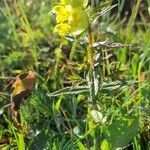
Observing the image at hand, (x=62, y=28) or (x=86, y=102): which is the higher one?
(x=62, y=28)

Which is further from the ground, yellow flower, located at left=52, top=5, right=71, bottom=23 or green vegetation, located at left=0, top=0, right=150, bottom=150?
yellow flower, located at left=52, top=5, right=71, bottom=23

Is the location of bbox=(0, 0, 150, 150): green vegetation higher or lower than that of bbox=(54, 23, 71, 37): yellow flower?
lower

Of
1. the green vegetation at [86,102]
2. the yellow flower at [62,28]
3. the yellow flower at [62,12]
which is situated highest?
the yellow flower at [62,12]

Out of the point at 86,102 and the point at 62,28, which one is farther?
the point at 86,102

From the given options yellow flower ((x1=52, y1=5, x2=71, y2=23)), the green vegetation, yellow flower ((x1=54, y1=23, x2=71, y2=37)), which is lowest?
the green vegetation

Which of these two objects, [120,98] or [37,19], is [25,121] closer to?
[120,98]

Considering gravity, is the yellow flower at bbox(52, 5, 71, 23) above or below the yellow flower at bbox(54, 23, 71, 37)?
above

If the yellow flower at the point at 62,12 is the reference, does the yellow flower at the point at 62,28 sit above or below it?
below

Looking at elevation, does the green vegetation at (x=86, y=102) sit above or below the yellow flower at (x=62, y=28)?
below

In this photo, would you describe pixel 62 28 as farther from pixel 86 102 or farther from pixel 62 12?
pixel 86 102

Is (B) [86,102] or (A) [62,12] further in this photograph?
(B) [86,102]

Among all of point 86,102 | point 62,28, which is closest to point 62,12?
point 62,28
